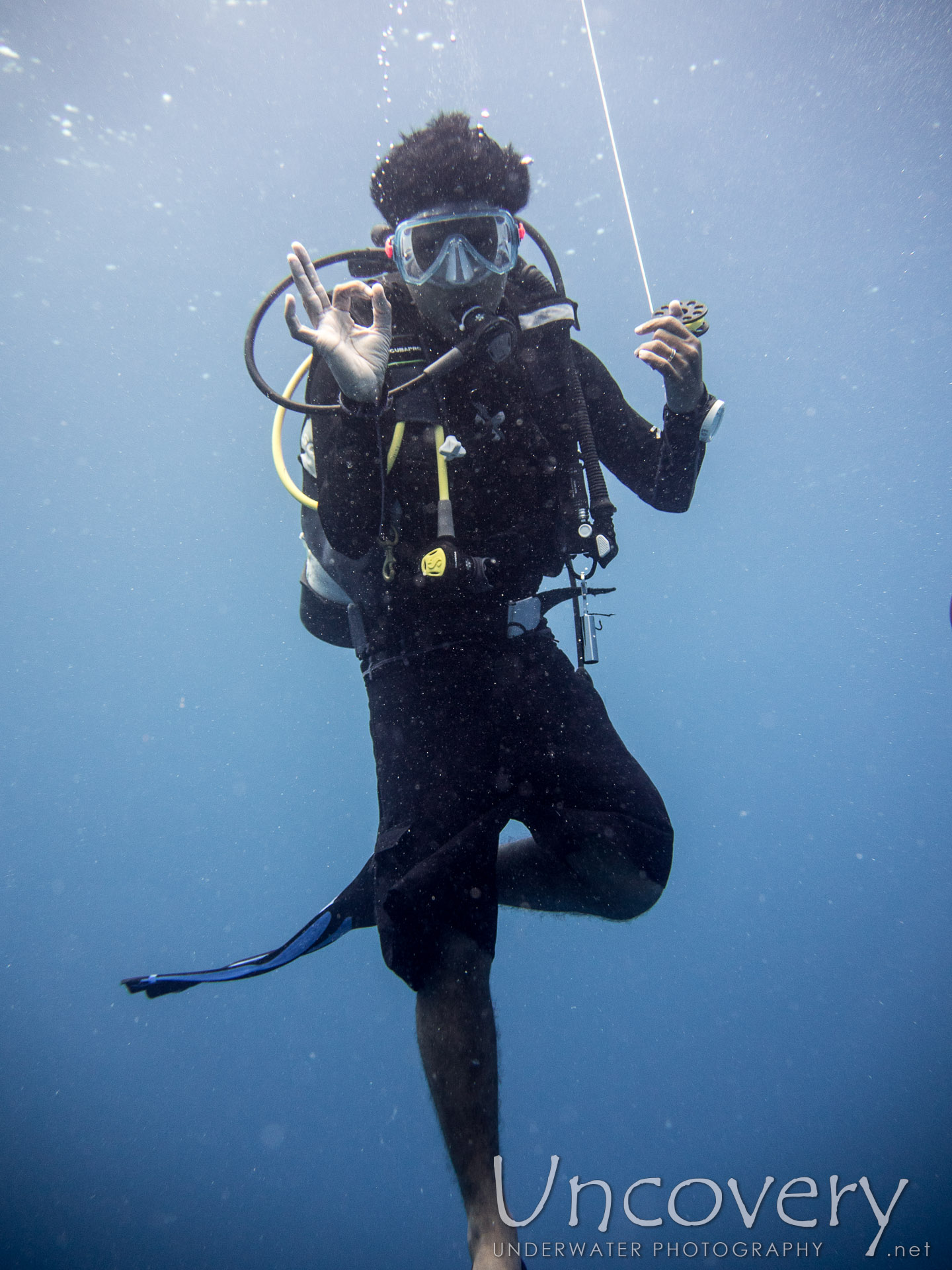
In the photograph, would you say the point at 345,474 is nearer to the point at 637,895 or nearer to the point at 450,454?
the point at 450,454

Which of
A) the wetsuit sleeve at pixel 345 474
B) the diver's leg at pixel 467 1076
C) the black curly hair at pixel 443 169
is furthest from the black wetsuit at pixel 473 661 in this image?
the black curly hair at pixel 443 169

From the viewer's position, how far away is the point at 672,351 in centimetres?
236

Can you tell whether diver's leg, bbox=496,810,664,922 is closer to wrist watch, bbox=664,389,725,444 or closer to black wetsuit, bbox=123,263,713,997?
black wetsuit, bbox=123,263,713,997

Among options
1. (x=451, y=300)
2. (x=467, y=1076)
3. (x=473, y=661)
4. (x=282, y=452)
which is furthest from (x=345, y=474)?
(x=467, y=1076)

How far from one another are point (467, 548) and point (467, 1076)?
5.68 feet

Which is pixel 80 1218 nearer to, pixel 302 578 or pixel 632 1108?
pixel 632 1108

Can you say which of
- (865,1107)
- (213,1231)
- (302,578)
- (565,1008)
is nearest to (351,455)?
(302,578)

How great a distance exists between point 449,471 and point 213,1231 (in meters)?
17.5

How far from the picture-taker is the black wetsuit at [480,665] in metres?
1.99

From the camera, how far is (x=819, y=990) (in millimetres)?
22141

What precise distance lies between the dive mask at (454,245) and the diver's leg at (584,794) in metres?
1.52

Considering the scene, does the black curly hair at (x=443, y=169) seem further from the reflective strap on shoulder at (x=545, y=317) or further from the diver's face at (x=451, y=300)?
the reflective strap on shoulder at (x=545, y=317)

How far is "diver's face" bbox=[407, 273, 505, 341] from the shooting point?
240 centimetres

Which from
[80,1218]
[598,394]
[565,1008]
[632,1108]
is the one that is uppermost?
[598,394]
